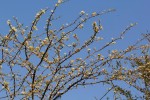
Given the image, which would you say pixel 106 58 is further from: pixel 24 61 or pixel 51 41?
pixel 24 61

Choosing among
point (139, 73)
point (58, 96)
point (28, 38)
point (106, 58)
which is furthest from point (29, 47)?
point (139, 73)

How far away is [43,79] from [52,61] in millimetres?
359

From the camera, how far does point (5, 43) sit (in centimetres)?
618

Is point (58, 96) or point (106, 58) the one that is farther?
point (106, 58)

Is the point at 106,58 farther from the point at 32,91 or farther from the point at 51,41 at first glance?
the point at 32,91

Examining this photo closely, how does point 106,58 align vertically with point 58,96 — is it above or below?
above

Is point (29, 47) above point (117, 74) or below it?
above

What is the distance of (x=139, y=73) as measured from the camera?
256 inches

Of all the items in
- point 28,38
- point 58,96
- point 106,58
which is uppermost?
point 28,38

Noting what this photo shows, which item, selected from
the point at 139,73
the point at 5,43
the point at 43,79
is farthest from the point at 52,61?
the point at 139,73

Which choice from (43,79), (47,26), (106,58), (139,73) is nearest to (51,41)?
(47,26)

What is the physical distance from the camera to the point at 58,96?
237 inches

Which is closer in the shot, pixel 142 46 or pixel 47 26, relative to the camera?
pixel 47 26

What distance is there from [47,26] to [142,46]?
1.83 m
